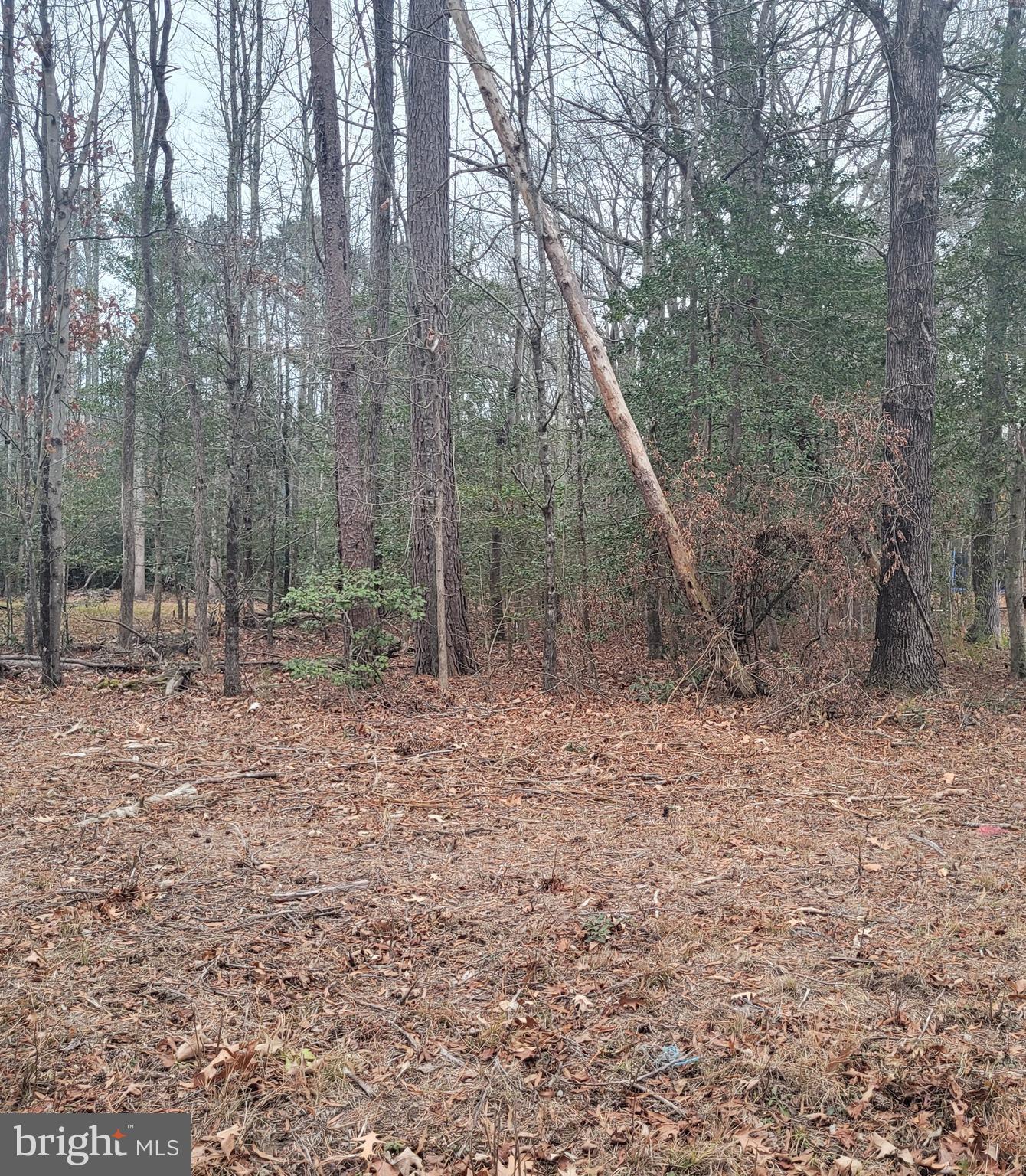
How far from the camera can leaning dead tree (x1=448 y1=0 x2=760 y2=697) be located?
32.5 feet

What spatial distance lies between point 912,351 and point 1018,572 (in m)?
3.85

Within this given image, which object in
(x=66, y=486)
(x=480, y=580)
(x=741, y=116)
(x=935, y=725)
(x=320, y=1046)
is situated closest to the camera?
(x=320, y=1046)

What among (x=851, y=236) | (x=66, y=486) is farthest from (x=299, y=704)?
(x=66, y=486)

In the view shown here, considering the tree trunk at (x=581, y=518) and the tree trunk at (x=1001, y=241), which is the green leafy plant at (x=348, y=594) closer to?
the tree trunk at (x=581, y=518)

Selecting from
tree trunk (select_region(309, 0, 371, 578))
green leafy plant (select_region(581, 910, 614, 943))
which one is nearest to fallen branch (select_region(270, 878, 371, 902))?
green leafy plant (select_region(581, 910, 614, 943))

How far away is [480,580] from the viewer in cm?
1452

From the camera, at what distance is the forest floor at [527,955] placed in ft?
→ 9.06

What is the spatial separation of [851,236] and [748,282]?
134 cm

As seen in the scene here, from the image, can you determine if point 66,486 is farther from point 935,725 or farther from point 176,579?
point 935,725

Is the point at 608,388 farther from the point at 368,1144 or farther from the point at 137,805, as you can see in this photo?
the point at 368,1144

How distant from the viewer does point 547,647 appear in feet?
34.9
